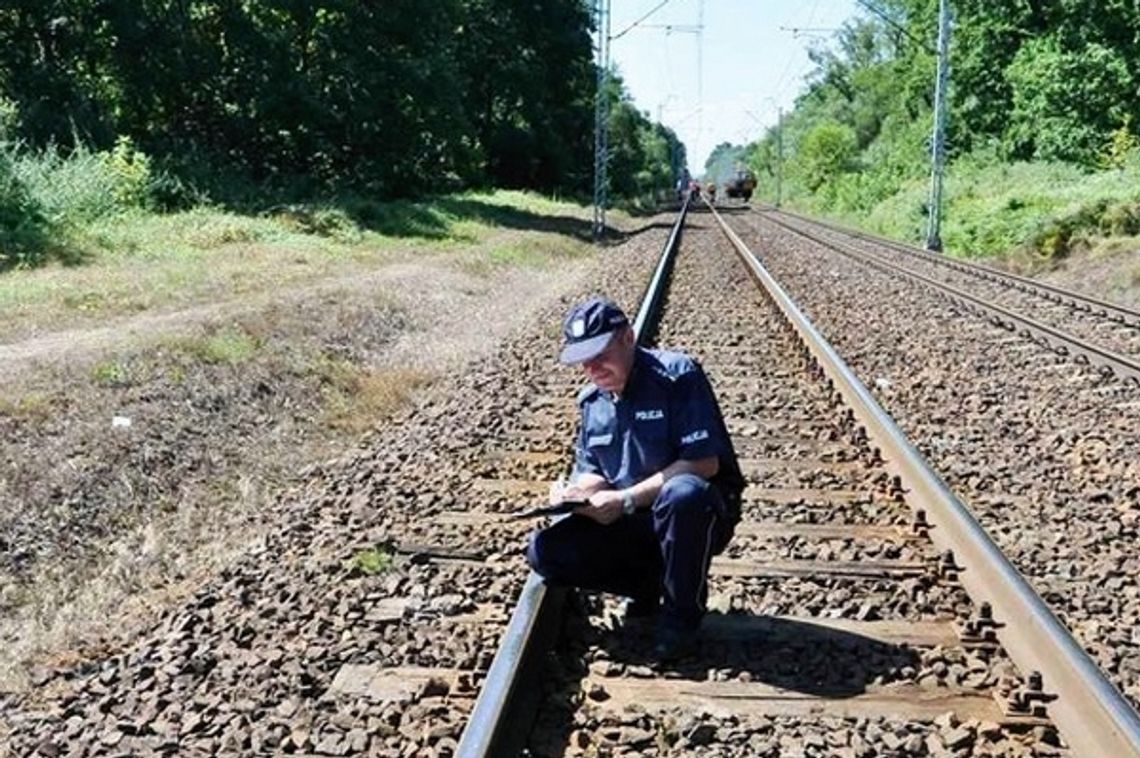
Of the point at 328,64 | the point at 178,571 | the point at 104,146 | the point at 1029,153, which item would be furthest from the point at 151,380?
the point at 1029,153

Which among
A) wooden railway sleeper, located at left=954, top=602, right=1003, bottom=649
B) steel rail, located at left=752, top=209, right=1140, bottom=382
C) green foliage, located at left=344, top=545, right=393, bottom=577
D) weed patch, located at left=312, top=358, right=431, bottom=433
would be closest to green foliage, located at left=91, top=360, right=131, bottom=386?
weed patch, located at left=312, top=358, right=431, bottom=433

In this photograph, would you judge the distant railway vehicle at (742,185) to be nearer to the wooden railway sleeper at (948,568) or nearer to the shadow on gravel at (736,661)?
the wooden railway sleeper at (948,568)

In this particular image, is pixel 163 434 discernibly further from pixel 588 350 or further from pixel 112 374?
pixel 588 350

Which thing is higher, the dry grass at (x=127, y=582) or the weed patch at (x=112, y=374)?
the weed patch at (x=112, y=374)

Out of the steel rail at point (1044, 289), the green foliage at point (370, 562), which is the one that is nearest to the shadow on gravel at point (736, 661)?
the green foliage at point (370, 562)

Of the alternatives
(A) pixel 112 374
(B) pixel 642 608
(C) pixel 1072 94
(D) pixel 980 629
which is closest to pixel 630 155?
(C) pixel 1072 94

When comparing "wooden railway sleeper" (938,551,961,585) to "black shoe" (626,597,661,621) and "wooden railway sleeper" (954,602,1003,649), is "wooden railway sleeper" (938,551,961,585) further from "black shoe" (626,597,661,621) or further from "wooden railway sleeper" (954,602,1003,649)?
"black shoe" (626,597,661,621)

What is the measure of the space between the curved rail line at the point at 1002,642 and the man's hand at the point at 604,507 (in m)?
0.36

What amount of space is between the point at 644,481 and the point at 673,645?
582 mm

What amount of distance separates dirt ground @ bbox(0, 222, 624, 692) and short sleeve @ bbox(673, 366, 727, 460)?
2.41 m

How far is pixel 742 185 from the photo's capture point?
A: 80.3m

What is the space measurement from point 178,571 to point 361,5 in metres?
28.5

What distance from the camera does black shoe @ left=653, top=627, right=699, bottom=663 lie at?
4.20 m

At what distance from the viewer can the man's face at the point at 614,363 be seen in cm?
408
